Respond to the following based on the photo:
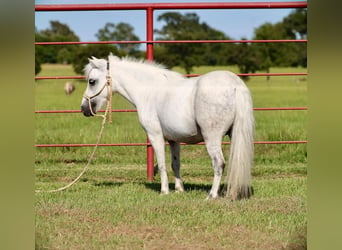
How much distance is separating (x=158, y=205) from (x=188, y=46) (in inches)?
1722

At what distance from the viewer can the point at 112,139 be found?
713 cm

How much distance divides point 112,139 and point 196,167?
1844 millimetres

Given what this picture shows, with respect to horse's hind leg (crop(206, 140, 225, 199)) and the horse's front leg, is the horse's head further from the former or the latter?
horse's hind leg (crop(206, 140, 225, 199))

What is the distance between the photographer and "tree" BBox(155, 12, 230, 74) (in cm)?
4625

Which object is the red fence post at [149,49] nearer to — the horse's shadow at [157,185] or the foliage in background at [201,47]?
the horse's shadow at [157,185]

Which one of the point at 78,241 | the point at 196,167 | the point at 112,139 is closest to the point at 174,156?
the point at 196,167

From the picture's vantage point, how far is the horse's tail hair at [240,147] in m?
3.75

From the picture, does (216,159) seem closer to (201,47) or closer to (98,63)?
(98,63)

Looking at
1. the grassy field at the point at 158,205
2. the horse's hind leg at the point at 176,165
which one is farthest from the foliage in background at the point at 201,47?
the horse's hind leg at the point at 176,165

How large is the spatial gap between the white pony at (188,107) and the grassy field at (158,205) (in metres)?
0.29

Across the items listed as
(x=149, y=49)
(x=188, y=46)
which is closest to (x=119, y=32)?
(x=188, y=46)

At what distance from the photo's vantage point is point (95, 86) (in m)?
4.46

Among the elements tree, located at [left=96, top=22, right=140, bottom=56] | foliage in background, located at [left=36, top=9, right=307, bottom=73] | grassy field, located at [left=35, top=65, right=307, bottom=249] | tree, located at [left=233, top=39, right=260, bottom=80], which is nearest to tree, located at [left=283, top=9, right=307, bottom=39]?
foliage in background, located at [left=36, top=9, right=307, bottom=73]
